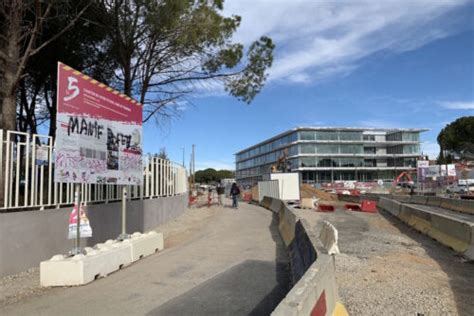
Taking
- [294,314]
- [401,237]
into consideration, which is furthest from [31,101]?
[294,314]

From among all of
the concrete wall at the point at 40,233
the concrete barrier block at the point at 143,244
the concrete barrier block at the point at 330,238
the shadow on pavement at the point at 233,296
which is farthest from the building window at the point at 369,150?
the shadow on pavement at the point at 233,296

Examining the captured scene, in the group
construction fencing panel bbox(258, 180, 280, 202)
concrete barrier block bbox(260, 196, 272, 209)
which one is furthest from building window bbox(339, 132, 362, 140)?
concrete barrier block bbox(260, 196, 272, 209)

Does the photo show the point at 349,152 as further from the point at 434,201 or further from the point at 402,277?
the point at 402,277

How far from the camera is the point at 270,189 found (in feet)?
120

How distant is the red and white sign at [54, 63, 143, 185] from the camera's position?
835cm

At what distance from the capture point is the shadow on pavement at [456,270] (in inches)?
267

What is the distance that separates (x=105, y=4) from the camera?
56.2 feet

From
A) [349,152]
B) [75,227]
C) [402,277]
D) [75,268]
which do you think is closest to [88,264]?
[75,268]

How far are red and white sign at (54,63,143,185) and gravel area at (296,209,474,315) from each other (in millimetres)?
5296

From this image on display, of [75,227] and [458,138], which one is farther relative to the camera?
[458,138]

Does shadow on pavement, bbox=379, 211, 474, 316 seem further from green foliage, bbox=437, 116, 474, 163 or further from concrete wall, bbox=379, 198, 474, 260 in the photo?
green foliage, bbox=437, 116, 474, 163

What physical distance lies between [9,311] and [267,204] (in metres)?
25.6

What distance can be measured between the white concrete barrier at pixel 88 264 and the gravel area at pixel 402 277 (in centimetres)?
431

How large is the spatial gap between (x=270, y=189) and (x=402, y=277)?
2822cm
